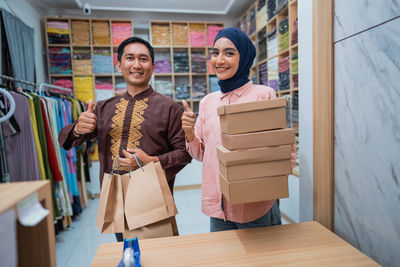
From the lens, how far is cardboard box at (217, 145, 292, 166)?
816 millimetres

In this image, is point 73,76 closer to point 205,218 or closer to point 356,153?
point 205,218

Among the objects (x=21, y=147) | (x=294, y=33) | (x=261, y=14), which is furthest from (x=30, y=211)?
(x=261, y=14)

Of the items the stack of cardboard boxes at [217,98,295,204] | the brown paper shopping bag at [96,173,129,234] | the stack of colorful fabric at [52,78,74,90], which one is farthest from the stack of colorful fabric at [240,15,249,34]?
the brown paper shopping bag at [96,173,129,234]

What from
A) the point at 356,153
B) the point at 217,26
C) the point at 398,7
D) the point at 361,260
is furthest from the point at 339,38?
the point at 217,26

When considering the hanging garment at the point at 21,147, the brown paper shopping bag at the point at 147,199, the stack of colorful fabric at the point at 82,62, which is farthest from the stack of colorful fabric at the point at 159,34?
the brown paper shopping bag at the point at 147,199

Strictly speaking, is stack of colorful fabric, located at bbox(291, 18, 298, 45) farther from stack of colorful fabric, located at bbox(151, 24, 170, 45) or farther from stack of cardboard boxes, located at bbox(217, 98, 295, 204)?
stack of cardboard boxes, located at bbox(217, 98, 295, 204)

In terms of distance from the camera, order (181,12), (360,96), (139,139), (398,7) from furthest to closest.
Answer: (181,12), (139,139), (360,96), (398,7)

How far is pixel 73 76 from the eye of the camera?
12.2ft

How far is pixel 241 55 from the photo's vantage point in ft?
3.56

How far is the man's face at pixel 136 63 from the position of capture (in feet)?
4.31

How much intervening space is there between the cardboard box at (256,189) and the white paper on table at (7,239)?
1.89 feet

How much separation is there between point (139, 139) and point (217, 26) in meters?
3.45

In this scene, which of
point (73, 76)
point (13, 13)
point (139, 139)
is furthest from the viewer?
point (73, 76)

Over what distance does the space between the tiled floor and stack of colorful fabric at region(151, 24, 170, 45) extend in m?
2.52
